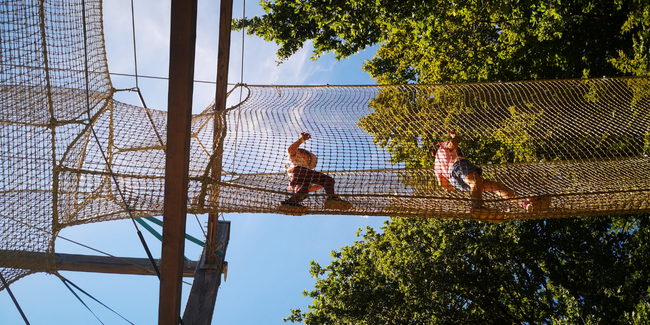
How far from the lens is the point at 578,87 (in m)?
4.45

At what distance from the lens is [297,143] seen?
12.0 ft

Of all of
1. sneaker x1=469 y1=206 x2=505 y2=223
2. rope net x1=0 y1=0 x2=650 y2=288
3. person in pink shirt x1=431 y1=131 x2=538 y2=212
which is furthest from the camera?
person in pink shirt x1=431 y1=131 x2=538 y2=212

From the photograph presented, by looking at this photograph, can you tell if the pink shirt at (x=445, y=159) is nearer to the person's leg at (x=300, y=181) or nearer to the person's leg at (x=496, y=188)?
the person's leg at (x=496, y=188)

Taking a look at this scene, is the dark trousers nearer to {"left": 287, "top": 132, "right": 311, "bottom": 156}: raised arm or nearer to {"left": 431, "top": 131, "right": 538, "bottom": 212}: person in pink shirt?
{"left": 287, "top": 132, "right": 311, "bottom": 156}: raised arm

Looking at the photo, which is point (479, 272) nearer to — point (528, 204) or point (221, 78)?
point (528, 204)

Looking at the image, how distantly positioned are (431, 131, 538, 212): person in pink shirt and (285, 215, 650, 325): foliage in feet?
11.1

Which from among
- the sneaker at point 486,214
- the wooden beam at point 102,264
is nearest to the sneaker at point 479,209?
the sneaker at point 486,214

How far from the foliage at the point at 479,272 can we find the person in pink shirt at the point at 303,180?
12.5 ft

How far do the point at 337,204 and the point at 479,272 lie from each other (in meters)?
5.68

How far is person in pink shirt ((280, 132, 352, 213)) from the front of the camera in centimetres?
262

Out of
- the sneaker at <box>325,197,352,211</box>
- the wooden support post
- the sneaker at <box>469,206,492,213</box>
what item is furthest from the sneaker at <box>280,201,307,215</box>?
the sneaker at <box>469,206,492,213</box>

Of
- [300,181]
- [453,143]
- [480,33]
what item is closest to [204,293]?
[300,181]

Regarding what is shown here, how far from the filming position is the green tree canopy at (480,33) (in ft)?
17.3

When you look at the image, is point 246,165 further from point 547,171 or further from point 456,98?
point 547,171
